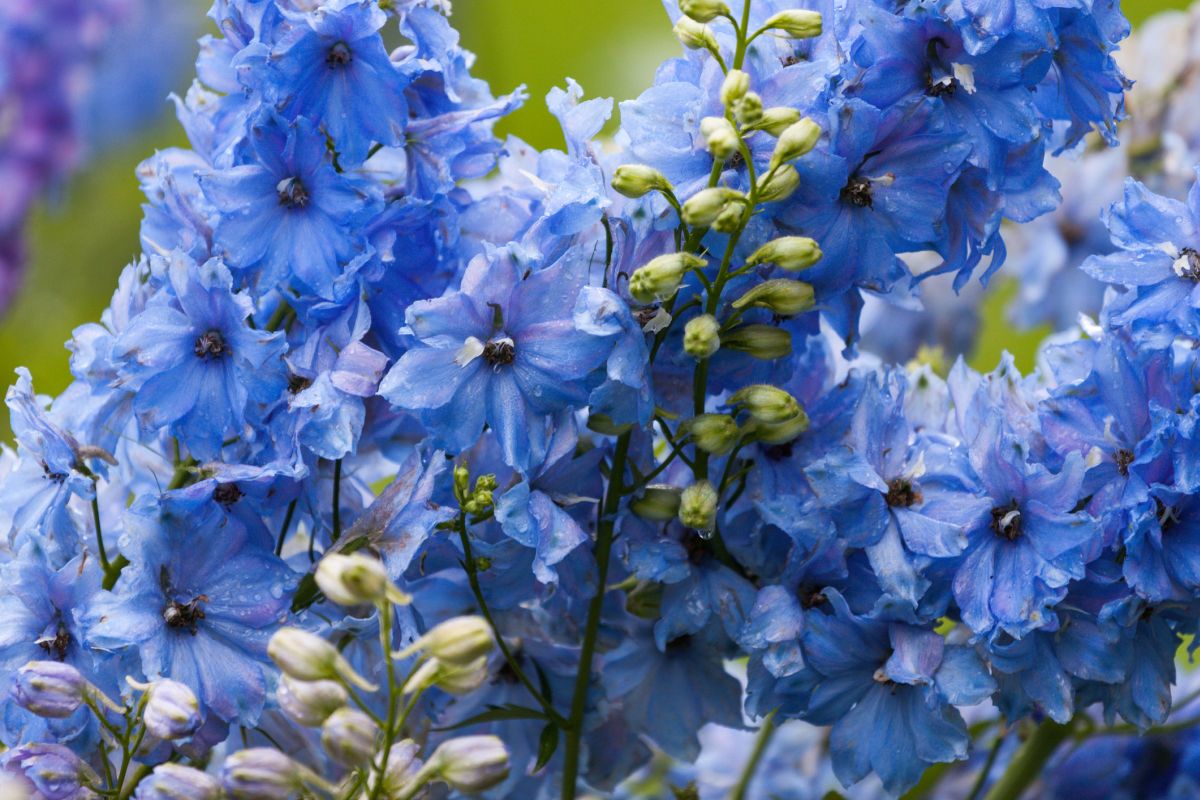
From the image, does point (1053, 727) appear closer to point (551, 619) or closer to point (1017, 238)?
point (551, 619)

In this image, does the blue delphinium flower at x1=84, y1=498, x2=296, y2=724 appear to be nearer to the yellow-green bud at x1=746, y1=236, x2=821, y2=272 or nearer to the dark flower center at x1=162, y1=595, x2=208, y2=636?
the dark flower center at x1=162, y1=595, x2=208, y2=636

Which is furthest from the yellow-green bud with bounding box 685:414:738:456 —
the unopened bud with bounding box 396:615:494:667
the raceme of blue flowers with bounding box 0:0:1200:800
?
the unopened bud with bounding box 396:615:494:667

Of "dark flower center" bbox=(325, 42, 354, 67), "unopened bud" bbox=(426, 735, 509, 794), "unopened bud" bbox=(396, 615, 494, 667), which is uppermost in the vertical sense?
"dark flower center" bbox=(325, 42, 354, 67)

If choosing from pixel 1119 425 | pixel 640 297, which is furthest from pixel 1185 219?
pixel 640 297

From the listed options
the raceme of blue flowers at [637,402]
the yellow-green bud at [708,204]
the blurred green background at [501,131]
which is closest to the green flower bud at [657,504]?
the raceme of blue flowers at [637,402]

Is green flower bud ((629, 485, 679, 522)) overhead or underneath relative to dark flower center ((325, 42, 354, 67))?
underneath

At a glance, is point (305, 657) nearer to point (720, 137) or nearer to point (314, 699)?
point (314, 699)

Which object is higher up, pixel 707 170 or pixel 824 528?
pixel 707 170
